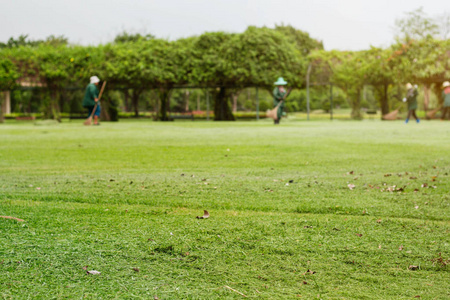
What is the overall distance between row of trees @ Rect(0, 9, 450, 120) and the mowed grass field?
2277 centimetres

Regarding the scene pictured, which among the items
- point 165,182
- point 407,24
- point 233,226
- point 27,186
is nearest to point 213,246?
point 233,226

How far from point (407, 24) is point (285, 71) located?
20.2 meters

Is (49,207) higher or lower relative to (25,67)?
lower

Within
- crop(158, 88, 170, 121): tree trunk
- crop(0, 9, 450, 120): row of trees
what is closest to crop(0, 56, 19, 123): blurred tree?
crop(0, 9, 450, 120): row of trees

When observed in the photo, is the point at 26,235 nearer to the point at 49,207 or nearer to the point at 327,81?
the point at 49,207

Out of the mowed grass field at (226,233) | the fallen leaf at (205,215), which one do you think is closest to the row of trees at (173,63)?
the mowed grass field at (226,233)

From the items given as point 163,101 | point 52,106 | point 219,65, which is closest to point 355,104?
point 219,65

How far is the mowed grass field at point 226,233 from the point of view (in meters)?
2.25

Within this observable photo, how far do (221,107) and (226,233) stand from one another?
1091 inches

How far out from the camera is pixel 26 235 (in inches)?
117

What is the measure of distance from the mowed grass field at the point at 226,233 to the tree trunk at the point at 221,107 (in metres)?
24.3

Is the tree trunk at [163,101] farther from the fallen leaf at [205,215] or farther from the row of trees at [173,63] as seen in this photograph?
the fallen leaf at [205,215]

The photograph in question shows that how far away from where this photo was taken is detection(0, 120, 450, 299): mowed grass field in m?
2.25

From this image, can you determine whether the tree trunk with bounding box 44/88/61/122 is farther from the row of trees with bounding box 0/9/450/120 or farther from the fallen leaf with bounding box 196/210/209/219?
the fallen leaf with bounding box 196/210/209/219
